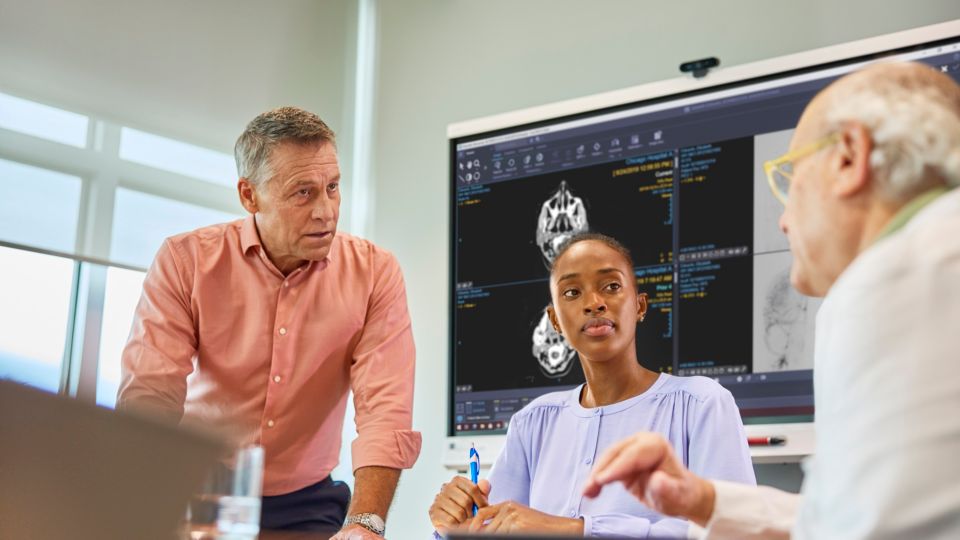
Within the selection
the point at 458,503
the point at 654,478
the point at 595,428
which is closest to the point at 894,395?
the point at 654,478

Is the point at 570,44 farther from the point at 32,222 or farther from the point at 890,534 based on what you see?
the point at 890,534

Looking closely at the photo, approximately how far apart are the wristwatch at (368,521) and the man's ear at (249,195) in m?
0.87

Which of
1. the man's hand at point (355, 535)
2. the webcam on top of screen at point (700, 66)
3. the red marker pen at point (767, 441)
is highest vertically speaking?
the webcam on top of screen at point (700, 66)

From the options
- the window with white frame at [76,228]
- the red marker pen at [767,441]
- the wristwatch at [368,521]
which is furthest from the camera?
the window with white frame at [76,228]

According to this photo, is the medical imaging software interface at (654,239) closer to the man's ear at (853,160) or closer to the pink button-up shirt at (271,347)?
the pink button-up shirt at (271,347)

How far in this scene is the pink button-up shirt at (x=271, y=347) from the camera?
8.42 ft

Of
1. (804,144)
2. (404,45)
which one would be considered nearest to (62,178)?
(404,45)

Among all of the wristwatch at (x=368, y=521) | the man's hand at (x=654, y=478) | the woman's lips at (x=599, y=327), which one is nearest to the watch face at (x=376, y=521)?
the wristwatch at (x=368, y=521)

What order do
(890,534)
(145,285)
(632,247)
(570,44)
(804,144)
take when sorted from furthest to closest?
(570,44)
(632,247)
(145,285)
(804,144)
(890,534)

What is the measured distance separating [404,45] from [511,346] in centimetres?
152

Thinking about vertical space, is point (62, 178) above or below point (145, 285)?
above

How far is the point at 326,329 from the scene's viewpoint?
2.68 metres

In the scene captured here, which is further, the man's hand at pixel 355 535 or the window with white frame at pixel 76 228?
the window with white frame at pixel 76 228

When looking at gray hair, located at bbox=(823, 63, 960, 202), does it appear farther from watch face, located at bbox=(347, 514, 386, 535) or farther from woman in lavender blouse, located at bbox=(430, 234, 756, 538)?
watch face, located at bbox=(347, 514, 386, 535)
